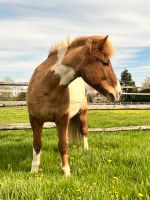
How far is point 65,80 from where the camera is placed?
17.1ft

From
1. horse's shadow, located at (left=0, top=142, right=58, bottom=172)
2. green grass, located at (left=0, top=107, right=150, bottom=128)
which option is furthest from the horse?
green grass, located at (left=0, top=107, right=150, bottom=128)

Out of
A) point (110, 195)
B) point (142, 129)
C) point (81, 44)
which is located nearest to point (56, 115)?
point (81, 44)

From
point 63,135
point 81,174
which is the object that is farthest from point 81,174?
point 63,135

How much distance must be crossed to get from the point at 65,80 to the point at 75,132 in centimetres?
229

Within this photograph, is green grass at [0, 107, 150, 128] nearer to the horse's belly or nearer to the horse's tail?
the horse's tail

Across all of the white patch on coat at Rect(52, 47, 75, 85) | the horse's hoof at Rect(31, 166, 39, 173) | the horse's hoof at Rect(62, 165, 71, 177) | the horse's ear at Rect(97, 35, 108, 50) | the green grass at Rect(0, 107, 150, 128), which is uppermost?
the horse's ear at Rect(97, 35, 108, 50)

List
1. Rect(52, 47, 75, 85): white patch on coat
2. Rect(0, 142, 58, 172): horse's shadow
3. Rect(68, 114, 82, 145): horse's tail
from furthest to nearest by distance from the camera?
Rect(68, 114, 82, 145): horse's tail → Rect(0, 142, 58, 172): horse's shadow → Rect(52, 47, 75, 85): white patch on coat

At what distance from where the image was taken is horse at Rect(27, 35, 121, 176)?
486 centimetres

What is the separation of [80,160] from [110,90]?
4.03 feet

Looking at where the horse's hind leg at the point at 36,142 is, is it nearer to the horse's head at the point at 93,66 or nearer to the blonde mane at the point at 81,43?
the horse's head at the point at 93,66

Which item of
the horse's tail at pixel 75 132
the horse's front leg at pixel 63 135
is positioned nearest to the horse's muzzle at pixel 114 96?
the horse's front leg at pixel 63 135

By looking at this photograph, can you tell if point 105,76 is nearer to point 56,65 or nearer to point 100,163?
point 56,65

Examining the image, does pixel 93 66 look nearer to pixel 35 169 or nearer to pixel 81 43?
pixel 81 43

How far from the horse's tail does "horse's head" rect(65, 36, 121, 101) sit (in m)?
2.44
